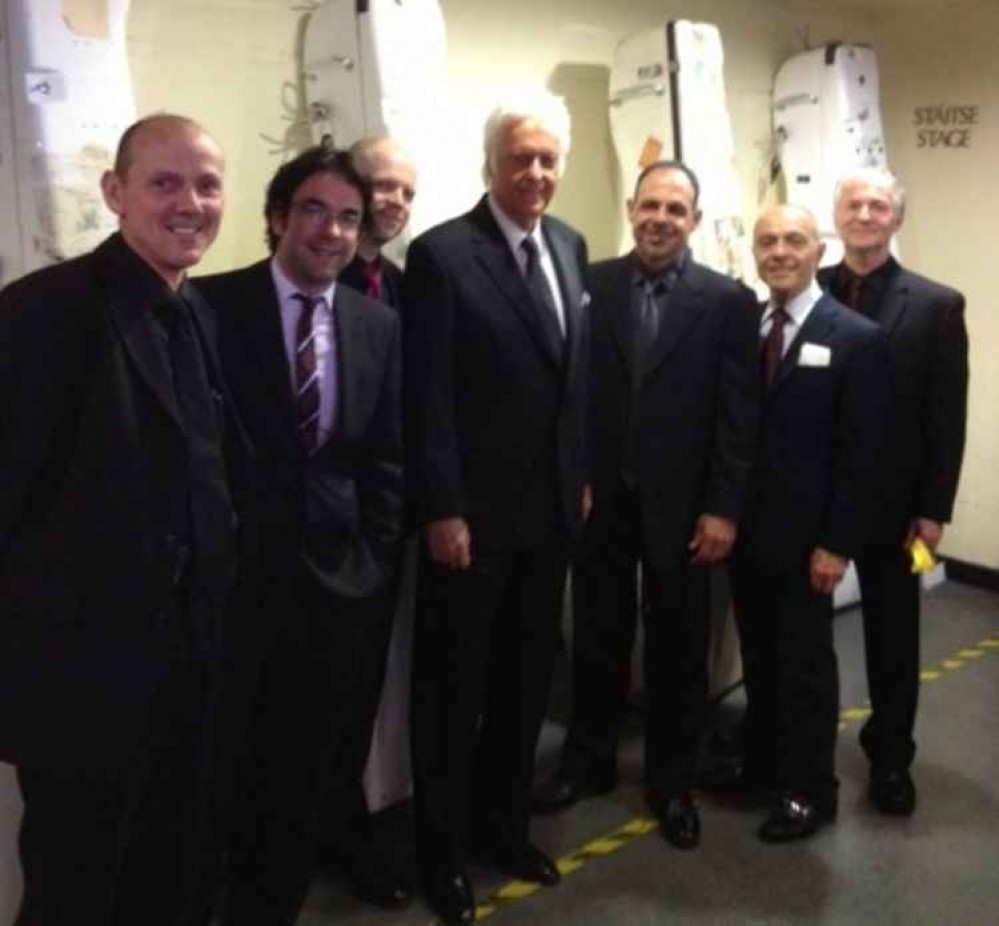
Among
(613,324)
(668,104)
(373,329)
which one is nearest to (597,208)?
(668,104)

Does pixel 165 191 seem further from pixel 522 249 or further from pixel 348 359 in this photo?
pixel 522 249

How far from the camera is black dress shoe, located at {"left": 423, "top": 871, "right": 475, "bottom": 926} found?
217 centimetres

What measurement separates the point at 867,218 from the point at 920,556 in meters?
0.86

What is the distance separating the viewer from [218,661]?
64.9 inches

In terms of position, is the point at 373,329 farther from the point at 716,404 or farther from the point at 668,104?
the point at 668,104

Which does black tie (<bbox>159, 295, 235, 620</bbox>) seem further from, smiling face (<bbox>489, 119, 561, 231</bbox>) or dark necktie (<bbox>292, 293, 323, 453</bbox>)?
smiling face (<bbox>489, 119, 561, 231</bbox>)

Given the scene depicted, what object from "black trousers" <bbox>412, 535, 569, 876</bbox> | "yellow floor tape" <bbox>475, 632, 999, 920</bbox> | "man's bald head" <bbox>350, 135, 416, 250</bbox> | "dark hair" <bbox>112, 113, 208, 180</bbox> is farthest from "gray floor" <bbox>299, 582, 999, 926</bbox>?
"dark hair" <bbox>112, 113, 208, 180</bbox>

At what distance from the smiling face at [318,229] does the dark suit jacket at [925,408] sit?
4.73ft

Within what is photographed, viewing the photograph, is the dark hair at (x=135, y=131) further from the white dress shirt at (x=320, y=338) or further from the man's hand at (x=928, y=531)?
the man's hand at (x=928, y=531)

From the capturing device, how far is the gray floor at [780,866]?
224 cm

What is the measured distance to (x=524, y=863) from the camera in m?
2.35

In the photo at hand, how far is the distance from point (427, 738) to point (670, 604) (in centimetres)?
67

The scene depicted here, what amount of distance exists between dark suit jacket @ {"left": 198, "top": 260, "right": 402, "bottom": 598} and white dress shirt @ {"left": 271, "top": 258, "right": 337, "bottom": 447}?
0.01 meters

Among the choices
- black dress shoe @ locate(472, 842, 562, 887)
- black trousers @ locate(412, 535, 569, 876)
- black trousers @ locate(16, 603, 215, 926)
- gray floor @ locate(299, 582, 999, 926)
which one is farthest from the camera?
black dress shoe @ locate(472, 842, 562, 887)
